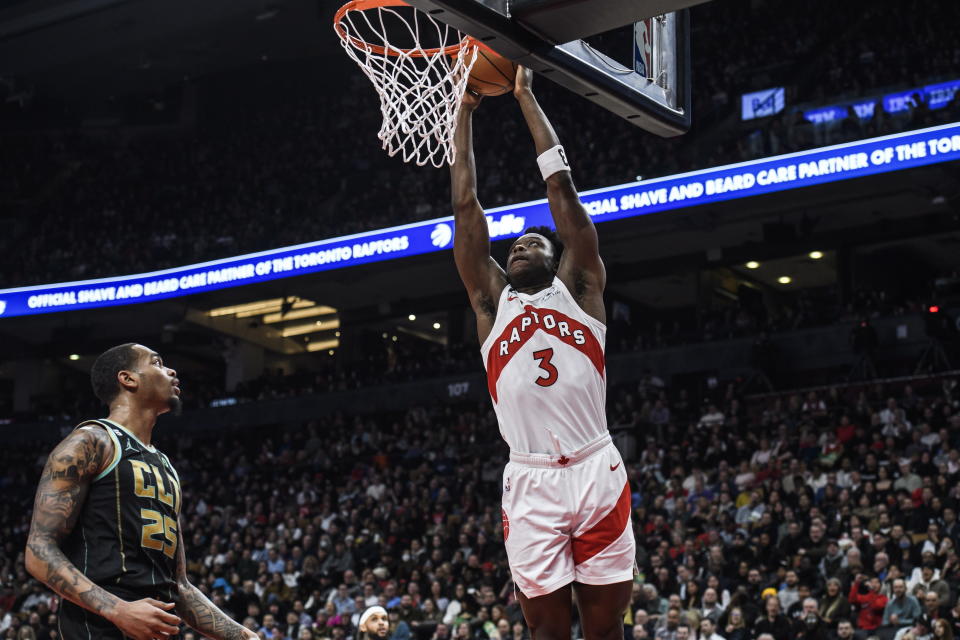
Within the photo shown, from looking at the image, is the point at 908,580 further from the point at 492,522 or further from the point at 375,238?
the point at 375,238

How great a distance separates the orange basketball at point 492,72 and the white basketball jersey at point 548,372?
37.4 inches

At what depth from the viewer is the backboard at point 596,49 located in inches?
164

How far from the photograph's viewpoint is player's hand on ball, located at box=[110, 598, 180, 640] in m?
3.61

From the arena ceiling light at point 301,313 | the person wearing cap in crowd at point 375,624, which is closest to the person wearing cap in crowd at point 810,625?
the person wearing cap in crowd at point 375,624

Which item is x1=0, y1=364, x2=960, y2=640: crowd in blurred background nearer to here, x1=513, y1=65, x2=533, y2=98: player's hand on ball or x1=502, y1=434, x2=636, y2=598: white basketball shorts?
x1=502, y1=434, x2=636, y2=598: white basketball shorts

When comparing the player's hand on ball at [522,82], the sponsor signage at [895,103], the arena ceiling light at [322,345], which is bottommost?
the player's hand on ball at [522,82]

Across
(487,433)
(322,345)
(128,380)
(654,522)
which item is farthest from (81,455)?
(322,345)

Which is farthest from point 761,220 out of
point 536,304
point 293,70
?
point 536,304

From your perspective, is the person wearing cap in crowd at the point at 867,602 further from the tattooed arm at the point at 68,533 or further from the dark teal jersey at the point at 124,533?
the tattooed arm at the point at 68,533

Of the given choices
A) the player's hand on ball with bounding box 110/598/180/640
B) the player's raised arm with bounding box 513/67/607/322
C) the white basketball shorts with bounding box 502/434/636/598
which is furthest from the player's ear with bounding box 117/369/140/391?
the player's raised arm with bounding box 513/67/607/322

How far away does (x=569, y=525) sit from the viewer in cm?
423

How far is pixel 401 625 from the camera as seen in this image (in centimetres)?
1344

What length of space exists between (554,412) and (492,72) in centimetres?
147

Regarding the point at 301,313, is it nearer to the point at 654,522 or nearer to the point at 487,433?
the point at 487,433
